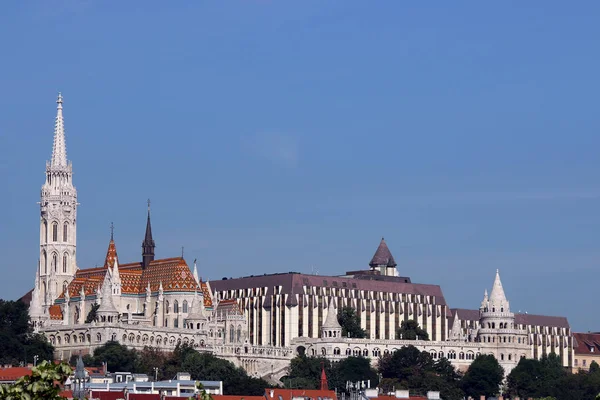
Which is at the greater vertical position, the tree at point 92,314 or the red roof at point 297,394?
the tree at point 92,314

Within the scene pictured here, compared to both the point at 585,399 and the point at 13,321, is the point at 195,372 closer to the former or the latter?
the point at 13,321

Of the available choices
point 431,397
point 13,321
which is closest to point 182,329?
point 13,321

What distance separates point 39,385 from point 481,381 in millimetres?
160518

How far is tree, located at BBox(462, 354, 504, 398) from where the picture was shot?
193m

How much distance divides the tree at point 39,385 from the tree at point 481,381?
15843cm

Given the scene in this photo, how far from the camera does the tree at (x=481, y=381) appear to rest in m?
193

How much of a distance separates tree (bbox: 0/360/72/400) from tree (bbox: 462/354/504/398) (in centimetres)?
15843

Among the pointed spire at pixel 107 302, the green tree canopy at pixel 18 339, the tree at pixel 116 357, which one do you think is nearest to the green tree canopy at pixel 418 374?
the tree at pixel 116 357

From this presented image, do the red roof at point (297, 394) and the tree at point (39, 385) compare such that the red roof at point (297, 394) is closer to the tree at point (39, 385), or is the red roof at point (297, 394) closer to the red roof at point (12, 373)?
the red roof at point (12, 373)

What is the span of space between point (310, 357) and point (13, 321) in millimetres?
35956

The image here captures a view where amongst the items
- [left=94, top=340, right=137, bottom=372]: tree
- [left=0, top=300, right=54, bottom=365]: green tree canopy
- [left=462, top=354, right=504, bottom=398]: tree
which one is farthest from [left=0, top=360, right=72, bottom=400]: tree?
[left=462, top=354, right=504, bottom=398]: tree

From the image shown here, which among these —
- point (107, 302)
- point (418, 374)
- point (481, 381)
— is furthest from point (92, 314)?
point (481, 381)

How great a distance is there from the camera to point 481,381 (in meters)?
194

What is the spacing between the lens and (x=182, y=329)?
197 m
